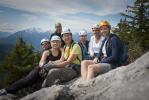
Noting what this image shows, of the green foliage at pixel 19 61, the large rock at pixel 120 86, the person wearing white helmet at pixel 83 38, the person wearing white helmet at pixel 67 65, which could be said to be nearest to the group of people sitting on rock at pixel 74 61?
the person wearing white helmet at pixel 67 65

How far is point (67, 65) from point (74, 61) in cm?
27

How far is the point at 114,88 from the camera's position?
593 centimetres

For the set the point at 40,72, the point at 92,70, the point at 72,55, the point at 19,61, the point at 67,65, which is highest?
the point at 72,55

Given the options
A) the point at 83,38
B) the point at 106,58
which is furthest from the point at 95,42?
the point at 106,58

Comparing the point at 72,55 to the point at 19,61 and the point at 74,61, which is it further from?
the point at 19,61

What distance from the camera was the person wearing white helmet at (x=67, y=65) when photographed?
8.90 m

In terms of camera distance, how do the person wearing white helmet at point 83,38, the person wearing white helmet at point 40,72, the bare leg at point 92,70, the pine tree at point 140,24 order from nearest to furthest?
1. the bare leg at point 92,70
2. the person wearing white helmet at point 40,72
3. the person wearing white helmet at point 83,38
4. the pine tree at point 140,24

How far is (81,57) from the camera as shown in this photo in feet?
30.5

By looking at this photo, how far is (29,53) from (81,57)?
28686mm

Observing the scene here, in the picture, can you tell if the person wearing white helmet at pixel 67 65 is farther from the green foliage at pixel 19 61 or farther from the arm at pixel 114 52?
the green foliage at pixel 19 61

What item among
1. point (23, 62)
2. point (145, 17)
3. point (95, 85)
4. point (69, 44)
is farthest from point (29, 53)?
point (95, 85)

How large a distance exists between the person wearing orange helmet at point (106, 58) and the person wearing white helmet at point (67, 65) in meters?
0.93

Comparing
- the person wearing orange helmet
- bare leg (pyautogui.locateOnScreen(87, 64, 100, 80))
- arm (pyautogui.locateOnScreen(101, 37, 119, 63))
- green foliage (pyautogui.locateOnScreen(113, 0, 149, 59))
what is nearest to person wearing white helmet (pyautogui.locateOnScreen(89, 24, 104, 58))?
the person wearing orange helmet

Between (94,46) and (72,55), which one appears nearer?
(72,55)
